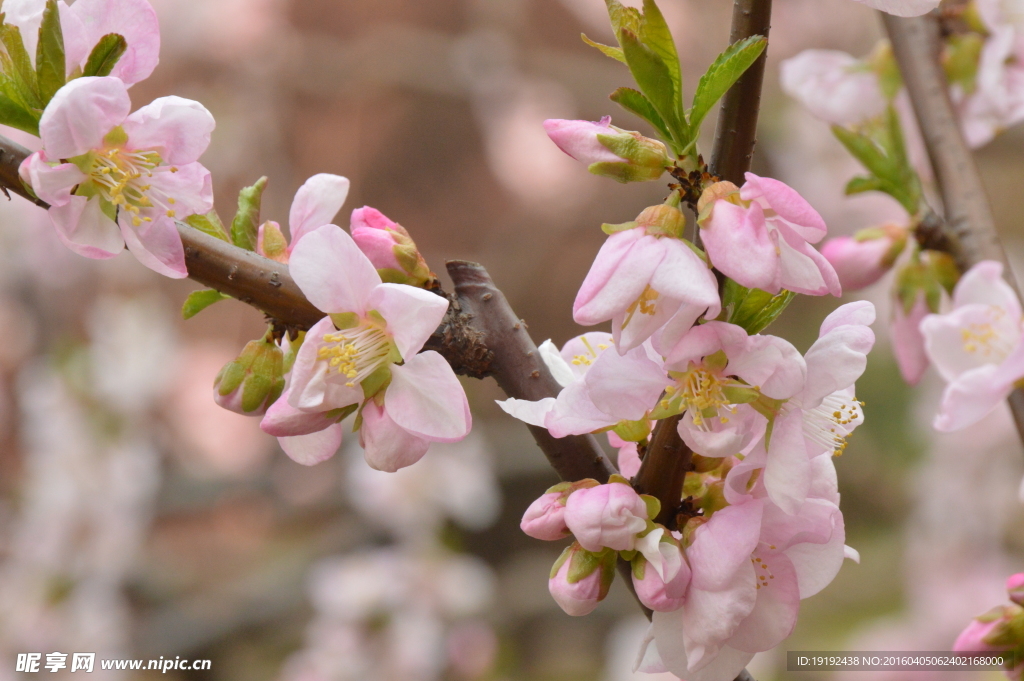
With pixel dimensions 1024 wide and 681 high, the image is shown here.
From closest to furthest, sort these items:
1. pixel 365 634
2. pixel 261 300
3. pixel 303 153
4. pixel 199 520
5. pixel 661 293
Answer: pixel 661 293, pixel 261 300, pixel 365 634, pixel 199 520, pixel 303 153

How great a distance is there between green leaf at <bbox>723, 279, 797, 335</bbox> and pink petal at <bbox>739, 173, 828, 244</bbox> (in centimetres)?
4

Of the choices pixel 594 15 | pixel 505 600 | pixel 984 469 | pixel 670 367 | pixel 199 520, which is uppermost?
pixel 670 367

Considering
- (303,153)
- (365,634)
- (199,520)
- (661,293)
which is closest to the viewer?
(661,293)

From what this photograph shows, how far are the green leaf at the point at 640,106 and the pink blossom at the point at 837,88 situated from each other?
0.54 metres

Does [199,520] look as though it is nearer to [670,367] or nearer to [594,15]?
[594,15]

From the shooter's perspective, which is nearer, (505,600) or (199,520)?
(505,600)

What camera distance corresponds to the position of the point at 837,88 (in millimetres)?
806

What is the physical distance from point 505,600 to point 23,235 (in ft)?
6.50

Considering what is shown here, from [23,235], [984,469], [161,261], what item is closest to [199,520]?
[23,235]

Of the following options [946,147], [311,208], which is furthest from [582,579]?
[946,147]

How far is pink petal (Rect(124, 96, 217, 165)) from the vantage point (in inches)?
15.3

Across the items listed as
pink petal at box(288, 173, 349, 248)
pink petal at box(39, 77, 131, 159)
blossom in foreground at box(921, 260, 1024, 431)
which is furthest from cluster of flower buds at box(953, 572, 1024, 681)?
pink petal at box(39, 77, 131, 159)

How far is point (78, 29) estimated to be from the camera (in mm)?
388

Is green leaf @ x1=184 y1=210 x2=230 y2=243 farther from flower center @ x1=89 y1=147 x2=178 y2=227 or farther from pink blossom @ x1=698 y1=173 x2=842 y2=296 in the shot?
pink blossom @ x1=698 y1=173 x2=842 y2=296
